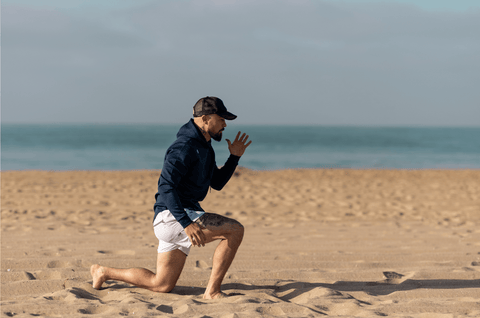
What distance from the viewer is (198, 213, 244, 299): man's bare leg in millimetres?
3260

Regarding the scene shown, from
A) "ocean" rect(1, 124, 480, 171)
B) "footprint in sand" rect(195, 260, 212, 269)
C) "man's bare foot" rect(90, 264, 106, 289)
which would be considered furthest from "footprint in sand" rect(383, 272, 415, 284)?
"ocean" rect(1, 124, 480, 171)

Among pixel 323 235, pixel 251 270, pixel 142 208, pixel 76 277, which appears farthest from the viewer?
pixel 142 208

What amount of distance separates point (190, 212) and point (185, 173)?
0.31 meters

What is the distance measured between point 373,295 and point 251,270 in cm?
119

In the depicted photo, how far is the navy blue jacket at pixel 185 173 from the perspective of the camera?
10.2 ft

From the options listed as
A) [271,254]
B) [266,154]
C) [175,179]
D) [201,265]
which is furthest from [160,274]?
[266,154]

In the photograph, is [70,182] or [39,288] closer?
[39,288]

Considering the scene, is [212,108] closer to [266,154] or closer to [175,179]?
[175,179]

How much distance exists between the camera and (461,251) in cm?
500

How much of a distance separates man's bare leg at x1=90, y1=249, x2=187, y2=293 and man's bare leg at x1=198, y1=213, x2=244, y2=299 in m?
0.29

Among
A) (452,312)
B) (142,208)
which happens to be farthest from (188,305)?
(142,208)

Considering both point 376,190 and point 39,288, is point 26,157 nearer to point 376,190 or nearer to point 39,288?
point 376,190

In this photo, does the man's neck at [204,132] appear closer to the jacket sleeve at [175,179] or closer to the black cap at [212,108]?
the black cap at [212,108]

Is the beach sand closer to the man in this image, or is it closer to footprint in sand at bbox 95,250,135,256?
footprint in sand at bbox 95,250,135,256
